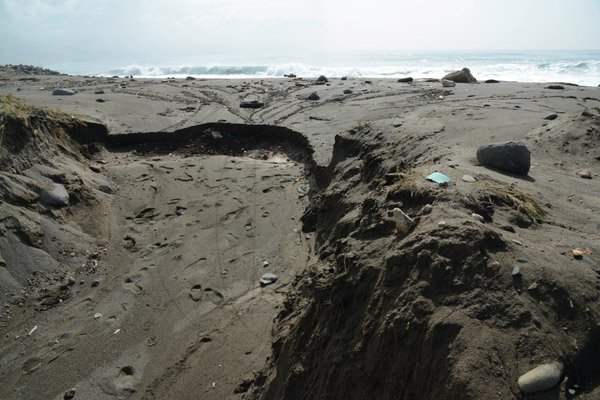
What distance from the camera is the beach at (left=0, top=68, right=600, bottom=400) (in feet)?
6.62

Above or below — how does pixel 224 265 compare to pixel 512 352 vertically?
below

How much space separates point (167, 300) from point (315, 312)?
92.0 inches

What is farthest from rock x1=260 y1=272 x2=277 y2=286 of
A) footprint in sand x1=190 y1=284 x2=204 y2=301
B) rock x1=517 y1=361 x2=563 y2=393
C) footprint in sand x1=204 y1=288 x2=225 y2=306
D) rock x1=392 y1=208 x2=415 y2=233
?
rock x1=517 y1=361 x2=563 y2=393

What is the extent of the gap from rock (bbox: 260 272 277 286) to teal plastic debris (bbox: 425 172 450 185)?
229 centimetres

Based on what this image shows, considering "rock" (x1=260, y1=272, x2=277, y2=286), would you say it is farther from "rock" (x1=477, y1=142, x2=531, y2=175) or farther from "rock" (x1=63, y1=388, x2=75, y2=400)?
"rock" (x1=477, y1=142, x2=531, y2=175)

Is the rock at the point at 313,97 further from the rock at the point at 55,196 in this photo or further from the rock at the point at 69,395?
the rock at the point at 69,395

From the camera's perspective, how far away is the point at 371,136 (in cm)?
577

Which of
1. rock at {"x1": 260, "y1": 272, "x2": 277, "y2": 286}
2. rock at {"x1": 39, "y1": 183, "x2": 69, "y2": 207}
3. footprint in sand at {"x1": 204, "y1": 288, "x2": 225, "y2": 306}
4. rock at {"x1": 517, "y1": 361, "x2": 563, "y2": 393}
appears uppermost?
rock at {"x1": 517, "y1": 361, "x2": 563, "y2": 393}

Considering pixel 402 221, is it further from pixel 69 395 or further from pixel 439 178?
pixel 69 395

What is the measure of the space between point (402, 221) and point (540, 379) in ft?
4.03

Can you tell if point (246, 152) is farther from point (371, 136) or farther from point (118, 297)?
point (118, 297)

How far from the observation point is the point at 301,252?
519 cm

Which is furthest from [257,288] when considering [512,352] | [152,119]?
[152,119]

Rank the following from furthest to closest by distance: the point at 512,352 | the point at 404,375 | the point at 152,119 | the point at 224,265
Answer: the point at 152,119 → the point at 224,265 → the point at 404,375 → the point at 512,352
